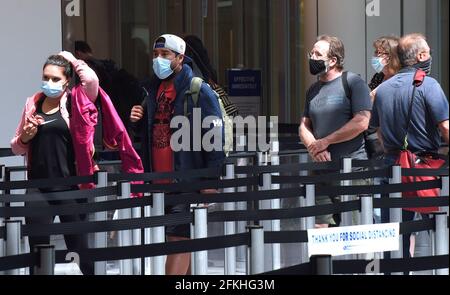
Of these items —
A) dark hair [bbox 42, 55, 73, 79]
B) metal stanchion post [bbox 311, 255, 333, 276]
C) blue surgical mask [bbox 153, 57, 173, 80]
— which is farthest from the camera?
blue surgical mask [bbox 153, 57, 173, 80]

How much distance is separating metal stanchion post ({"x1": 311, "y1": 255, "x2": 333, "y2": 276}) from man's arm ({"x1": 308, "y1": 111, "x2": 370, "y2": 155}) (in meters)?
4.00

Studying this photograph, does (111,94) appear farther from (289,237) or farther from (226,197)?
(289,237)

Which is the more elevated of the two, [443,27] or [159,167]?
[443,27]

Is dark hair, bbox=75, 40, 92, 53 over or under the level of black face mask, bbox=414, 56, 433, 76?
over

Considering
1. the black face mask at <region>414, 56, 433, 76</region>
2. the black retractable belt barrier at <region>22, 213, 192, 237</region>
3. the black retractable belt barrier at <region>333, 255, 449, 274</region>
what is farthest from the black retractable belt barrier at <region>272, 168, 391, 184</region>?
the black retractable belt barrier at <region>333, 255, 449, 274</region>

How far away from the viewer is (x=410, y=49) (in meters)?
7.47

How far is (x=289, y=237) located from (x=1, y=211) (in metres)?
1.97

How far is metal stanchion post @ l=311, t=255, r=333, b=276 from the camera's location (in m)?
4.20

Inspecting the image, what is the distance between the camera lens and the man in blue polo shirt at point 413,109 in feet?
23.6

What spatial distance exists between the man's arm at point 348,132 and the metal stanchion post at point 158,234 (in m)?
2.08

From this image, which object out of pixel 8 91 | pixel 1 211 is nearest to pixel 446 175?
pixel 1 211

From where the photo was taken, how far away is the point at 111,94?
14.5m

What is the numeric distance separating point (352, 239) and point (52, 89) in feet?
A: 10.6

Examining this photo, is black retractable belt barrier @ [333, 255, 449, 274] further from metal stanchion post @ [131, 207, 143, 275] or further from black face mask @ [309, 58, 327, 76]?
black face mask @ [309, 58, 327, 76]
